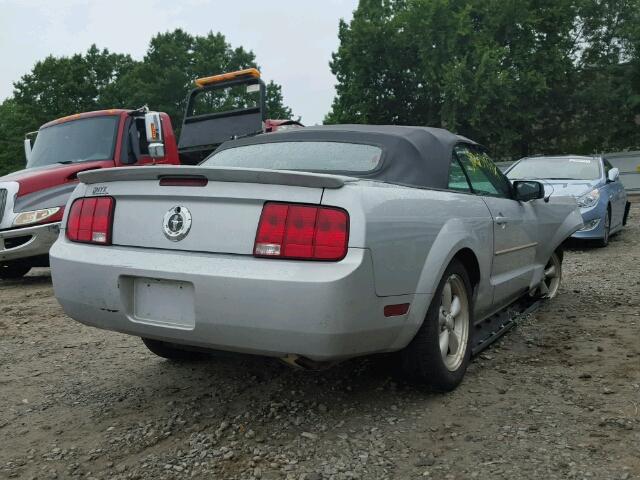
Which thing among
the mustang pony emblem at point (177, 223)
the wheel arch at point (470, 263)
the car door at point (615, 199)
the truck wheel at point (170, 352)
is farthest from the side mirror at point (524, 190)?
the car door at point (615, 199)

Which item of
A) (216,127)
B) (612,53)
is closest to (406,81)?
(612,53)

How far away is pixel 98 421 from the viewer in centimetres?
303

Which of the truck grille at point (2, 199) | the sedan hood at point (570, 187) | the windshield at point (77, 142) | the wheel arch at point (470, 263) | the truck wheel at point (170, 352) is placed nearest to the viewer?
the wheel arch at point (470, 263)

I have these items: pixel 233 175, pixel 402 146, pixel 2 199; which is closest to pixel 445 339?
pixel 402 146

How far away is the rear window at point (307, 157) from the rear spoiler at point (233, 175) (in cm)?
64

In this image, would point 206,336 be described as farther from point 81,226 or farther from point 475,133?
point 475,133

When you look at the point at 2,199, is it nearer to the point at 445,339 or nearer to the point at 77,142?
the point at 77,142

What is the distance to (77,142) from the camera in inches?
327

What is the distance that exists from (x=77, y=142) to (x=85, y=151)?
9.3 inches

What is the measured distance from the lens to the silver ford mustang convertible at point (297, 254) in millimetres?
2543

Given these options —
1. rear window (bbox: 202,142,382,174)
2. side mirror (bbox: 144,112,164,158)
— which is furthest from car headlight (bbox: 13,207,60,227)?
rear window (bbox: 202,142,382,174)

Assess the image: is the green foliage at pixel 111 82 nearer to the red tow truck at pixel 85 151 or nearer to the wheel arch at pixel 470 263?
the red tow truck at pixel 85 151

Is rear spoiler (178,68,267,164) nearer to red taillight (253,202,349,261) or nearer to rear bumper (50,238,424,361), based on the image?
rear bumper (50,238,424,361)

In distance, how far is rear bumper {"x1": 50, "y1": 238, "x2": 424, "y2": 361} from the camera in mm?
2494
